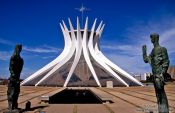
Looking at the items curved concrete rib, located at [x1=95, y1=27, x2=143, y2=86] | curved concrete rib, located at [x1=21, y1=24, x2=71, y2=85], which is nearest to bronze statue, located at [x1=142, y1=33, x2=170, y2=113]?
curved concrete rib, located at [x1=95, y1=27, x2=143, y2=86]

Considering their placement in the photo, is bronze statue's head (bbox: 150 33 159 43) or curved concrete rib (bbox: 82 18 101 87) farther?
curved concrete rib (bbox: 82 18 101 87)

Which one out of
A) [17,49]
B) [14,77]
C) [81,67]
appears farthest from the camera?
[81,67]

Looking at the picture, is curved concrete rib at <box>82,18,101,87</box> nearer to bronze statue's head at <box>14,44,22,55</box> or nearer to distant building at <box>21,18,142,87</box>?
distant building at <box>21,18,142,87</box>

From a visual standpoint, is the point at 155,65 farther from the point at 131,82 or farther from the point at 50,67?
the point at 50,67

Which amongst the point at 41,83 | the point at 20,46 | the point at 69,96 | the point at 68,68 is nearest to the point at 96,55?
the point at 68,68

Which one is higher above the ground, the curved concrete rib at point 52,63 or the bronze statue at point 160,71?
the curved concrete rib at point 52,63

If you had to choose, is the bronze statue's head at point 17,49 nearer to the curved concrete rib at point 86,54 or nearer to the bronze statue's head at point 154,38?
the bronze statue's head at point 154,38

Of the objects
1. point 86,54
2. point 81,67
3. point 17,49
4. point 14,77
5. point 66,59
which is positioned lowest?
point 14,77

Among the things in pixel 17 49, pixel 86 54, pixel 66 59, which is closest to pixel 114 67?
pixel 86 54

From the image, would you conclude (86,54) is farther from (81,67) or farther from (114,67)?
(114,67)

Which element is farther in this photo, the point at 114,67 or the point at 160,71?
the point at 114,67

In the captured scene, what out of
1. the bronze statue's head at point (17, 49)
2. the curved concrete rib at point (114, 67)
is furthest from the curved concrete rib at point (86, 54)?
the bronze statue's head at point (17, 49)

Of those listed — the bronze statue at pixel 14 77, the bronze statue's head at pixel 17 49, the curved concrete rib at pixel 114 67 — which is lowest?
the bronze statue at pixel 14 77

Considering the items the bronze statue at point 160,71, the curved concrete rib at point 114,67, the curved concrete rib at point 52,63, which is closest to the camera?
the bronze statue at point 160,71
